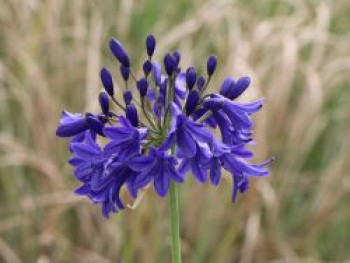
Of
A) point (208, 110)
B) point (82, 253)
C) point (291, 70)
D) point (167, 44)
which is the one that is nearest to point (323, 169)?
point (291, 70)

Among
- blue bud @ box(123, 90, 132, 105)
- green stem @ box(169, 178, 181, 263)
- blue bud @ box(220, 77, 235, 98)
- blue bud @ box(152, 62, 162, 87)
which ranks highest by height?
blue bud @ box(152, 62, 162, 87)

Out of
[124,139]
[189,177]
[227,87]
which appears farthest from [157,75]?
[189,177]

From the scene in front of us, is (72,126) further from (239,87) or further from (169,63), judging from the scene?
(239,87)

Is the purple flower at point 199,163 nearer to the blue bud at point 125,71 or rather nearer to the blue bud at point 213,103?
the blue bud at point 213,103

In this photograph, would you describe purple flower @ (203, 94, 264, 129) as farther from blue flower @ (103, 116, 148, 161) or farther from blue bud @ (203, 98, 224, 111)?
blue flower @ (103, 116, 148, 161)

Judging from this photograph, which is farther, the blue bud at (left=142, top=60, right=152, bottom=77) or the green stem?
the blue bud at (left=142, top=60, right=152, bottom=77)

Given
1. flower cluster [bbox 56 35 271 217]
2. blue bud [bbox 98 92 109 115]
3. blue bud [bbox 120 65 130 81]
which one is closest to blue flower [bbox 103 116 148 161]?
flower cluster [bbox 56 35 271 217]
